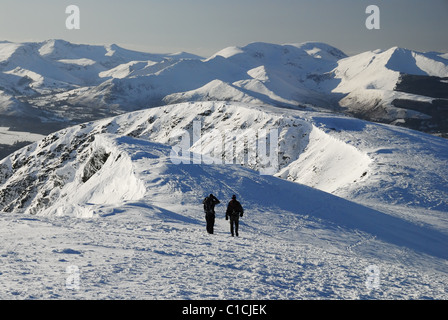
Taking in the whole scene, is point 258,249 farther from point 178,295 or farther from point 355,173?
point 355,173

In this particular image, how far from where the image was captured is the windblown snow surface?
11531mm

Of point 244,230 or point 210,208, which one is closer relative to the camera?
point 210,208

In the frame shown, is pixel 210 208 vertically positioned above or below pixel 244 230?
above

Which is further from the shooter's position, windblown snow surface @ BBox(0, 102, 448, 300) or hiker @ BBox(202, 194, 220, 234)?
hiker @ BBox(202, 194, 220, 234)

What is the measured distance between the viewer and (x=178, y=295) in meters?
10.4

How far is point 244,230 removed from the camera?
2145 centimetres

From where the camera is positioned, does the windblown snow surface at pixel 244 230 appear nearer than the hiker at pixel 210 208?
Yes

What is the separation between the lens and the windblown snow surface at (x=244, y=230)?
37.8ft
